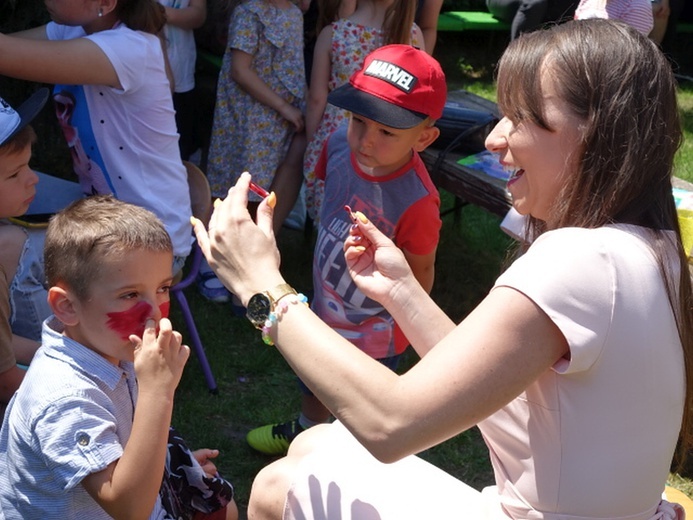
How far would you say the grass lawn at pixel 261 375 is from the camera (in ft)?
11.0

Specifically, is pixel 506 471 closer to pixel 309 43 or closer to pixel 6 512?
pixel 6 512

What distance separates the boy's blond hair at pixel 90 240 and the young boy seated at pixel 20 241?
1.82 ft

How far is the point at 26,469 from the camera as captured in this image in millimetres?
1807

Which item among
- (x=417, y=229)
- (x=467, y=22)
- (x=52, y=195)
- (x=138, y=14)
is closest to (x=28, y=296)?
(x=52, y=195)

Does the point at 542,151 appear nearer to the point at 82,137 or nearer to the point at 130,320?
the point at 130,320

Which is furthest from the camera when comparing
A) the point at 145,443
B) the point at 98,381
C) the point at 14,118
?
the point at 14,118

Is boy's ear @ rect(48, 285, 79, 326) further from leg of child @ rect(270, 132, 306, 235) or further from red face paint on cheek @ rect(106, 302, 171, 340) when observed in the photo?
leg of child @ rect(270, 132, 306, 235)

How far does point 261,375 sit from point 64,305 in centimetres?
200

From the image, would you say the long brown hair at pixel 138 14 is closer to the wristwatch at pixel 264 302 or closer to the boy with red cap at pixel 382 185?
the boy with red cap at pixel 382 185

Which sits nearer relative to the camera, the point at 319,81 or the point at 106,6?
the point at 106,6

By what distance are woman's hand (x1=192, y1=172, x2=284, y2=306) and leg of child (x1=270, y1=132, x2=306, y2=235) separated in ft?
8.68

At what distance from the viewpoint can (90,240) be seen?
189 cm

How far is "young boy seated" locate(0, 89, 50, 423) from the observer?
2566 millimetres

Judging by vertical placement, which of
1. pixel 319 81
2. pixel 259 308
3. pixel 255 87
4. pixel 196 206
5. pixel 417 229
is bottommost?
pixel 196 206
